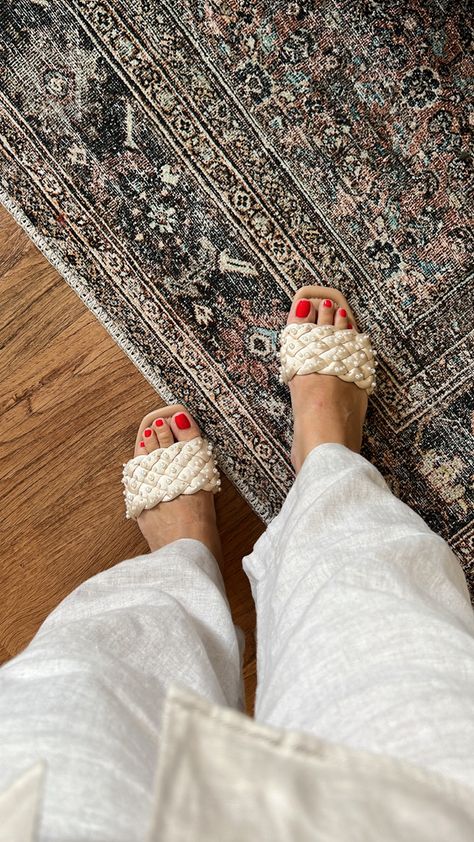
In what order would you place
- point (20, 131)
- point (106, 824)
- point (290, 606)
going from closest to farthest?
point (106, 824) < point (290, 606) < point (20, 131)

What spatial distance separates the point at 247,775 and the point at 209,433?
0.64 meters

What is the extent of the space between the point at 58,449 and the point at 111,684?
17.4 inches

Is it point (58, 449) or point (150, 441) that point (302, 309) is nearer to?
point (150, 441)

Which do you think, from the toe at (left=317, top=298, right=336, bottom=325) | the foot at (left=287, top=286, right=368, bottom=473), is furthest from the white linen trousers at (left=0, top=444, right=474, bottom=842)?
the toe at (left=317, top=298, right=336, bottom=325)

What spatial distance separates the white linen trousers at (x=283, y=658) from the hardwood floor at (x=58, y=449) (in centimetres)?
19

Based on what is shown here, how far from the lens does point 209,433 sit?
89cm

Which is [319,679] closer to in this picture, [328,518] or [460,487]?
[328,518]

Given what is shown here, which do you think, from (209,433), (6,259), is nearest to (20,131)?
(6,259)

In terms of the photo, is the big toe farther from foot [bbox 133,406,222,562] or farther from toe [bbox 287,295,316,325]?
foot [bbox 133,406,222,562]

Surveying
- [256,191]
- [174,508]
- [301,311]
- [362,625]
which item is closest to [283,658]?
[362,625]

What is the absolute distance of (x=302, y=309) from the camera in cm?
84

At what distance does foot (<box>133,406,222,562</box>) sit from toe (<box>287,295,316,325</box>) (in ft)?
0.65

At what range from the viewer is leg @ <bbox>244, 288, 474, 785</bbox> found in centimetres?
42

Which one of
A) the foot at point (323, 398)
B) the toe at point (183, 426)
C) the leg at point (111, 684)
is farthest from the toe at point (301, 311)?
the leg at point (111, 684)
